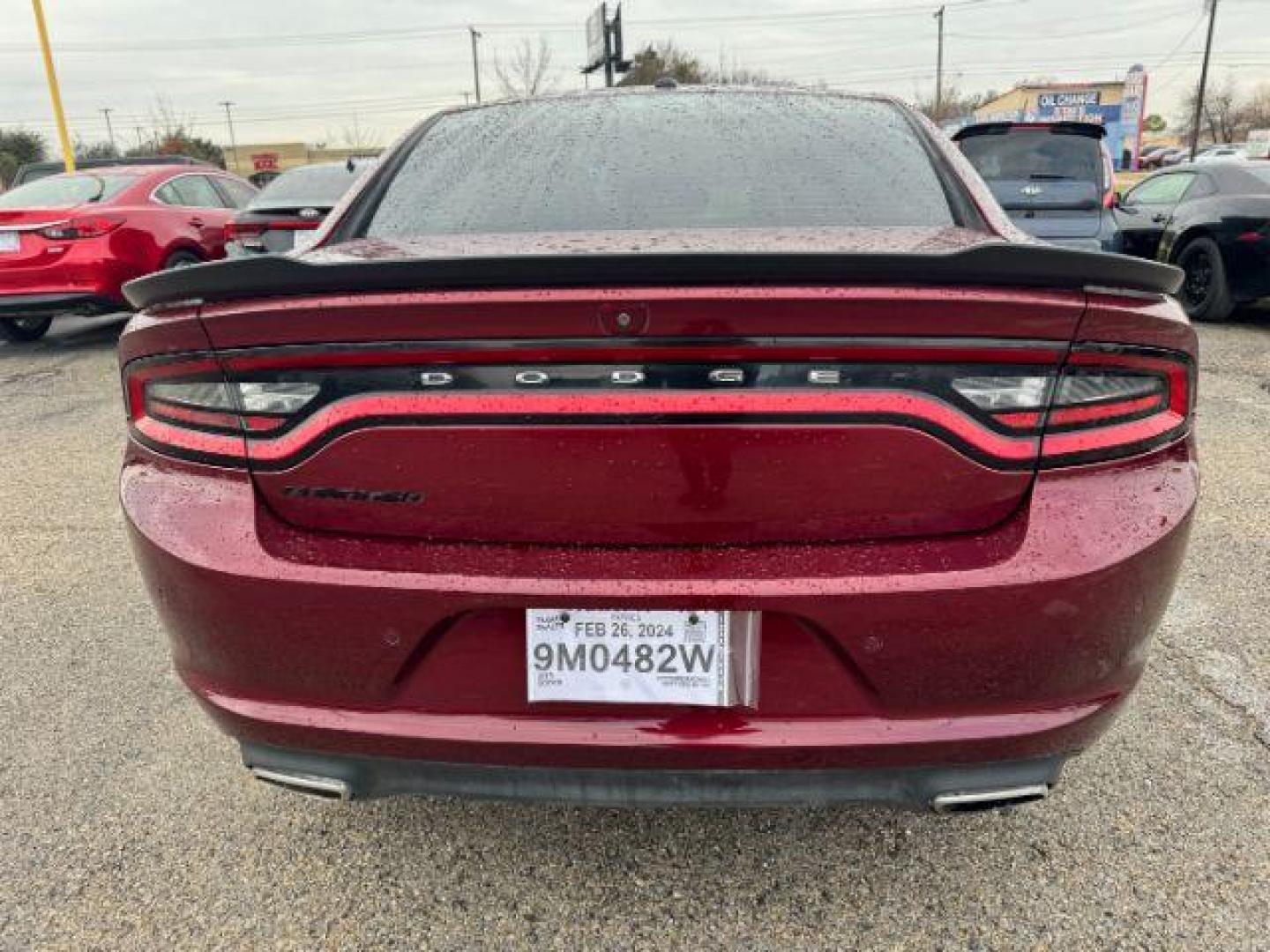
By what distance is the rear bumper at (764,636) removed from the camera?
4.76ft

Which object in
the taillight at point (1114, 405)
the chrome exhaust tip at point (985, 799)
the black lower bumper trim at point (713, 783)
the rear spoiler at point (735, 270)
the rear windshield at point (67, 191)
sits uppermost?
the rear spoiler at point (735, 270)

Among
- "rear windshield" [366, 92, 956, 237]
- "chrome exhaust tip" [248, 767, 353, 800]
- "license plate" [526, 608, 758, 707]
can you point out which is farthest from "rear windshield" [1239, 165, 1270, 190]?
"chrome exhaust tip" [248, 767, 353, 800]

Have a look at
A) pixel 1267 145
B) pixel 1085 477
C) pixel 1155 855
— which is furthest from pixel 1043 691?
pixel 1267 145

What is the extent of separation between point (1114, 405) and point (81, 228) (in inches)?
319

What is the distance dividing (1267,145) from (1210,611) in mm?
53207

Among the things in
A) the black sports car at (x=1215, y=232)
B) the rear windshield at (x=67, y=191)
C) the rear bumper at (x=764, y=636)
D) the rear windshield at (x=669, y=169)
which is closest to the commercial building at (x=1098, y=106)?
the black sports car at (x=1215, y=232)

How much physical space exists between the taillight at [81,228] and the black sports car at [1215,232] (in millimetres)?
8552

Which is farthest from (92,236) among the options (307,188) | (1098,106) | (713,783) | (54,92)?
(1098,106)

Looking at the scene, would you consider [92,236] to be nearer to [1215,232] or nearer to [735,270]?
[735,270]

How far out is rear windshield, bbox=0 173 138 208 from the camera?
779 centimetres

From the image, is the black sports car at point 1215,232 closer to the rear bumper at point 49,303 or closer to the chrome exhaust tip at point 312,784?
the chrome exhaust tip at point 312,784

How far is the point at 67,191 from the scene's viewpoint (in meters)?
8.02

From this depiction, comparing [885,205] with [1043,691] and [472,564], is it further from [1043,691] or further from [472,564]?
[472,564]

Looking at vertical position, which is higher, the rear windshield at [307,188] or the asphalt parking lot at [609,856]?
the rear windshield at [307,188]
